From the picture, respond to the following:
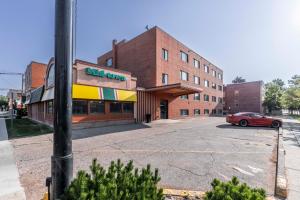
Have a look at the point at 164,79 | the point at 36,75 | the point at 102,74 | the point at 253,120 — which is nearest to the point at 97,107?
the point at 102,74

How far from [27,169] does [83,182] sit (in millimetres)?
4639

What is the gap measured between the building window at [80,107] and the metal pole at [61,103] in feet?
42.4

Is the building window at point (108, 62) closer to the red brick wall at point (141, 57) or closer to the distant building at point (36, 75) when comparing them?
the red brick wall at point (141, 57)

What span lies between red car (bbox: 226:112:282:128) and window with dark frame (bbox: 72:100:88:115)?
14966 millimetres

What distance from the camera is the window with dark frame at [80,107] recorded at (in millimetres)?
13836

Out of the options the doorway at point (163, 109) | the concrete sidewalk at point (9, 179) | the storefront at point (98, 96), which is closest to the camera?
the concrete sidewalk at point (9, 179)

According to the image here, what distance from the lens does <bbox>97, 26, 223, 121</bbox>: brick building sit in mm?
20484

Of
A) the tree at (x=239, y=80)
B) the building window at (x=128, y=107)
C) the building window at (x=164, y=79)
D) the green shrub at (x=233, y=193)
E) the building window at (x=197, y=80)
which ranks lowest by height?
the green shrub at (x=233, y=193)

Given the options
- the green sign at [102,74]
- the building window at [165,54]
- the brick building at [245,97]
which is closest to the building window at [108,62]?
the building window at [165,54]

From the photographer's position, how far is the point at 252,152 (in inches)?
289

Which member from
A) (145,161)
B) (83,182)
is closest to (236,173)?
(145,161)

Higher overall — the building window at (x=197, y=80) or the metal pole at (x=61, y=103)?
the building window at (x=197, y=80)

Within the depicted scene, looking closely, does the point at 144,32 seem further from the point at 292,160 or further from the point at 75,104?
the point at 292,160

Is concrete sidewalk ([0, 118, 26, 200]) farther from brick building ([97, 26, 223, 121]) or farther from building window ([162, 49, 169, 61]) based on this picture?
building window ([162, 49, 169, 61])
